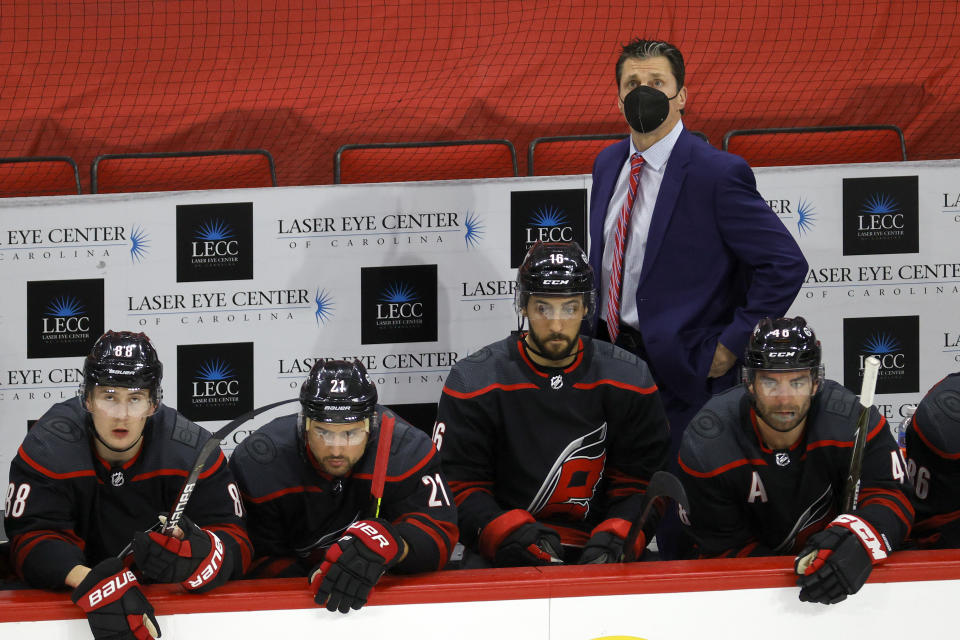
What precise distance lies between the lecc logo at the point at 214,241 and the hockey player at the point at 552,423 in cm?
143

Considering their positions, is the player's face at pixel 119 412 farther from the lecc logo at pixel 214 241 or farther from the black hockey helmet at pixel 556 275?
the lecc logo at pixel 214 241

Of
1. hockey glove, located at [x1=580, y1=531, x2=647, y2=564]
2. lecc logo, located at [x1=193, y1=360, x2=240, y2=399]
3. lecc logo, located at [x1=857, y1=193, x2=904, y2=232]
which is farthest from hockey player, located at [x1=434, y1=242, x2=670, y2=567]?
lecc logo, located at [x1=857, y1=193, x2=904, y2=232]

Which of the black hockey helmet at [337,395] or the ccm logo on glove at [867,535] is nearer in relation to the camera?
the ccm logo on glove at [867,535]

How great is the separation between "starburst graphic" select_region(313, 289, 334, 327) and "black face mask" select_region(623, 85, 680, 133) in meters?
1.50

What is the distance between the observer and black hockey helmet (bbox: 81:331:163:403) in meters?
2.62

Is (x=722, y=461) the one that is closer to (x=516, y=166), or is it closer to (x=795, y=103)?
(x=516, y=166)

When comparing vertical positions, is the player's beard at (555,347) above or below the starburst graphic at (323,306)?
below

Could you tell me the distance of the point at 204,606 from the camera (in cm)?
226

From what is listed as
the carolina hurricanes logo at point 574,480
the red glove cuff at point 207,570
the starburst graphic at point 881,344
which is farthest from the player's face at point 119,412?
the starburst graphic at point 881,344

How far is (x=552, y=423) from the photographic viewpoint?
312 centimetres

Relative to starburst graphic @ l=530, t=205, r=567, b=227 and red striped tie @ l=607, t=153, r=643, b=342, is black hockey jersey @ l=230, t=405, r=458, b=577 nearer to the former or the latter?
red striped tie @ l=607, t=153, r=643, b=342

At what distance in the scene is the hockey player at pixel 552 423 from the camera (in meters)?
3.05

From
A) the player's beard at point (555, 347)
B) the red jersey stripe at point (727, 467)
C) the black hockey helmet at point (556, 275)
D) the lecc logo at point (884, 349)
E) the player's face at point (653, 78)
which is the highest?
the player's face at point (653, 78)

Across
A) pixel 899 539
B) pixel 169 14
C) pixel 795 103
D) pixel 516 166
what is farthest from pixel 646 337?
pixel 169 14
